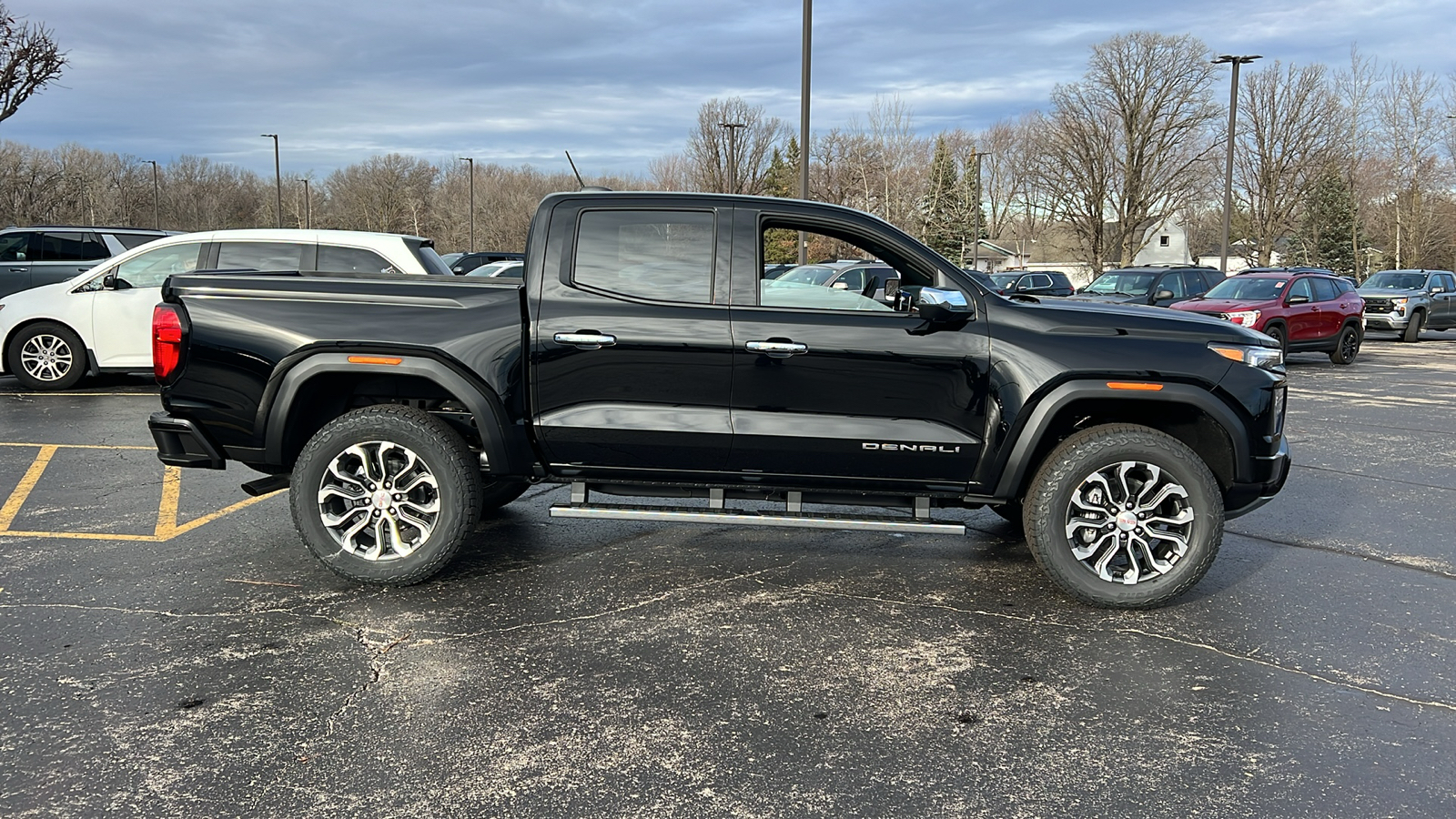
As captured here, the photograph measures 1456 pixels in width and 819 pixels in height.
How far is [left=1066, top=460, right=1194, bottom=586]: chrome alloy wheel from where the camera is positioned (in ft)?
15.5

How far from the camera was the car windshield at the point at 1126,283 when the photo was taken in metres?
20.6

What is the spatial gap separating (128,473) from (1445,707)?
7.97 meters

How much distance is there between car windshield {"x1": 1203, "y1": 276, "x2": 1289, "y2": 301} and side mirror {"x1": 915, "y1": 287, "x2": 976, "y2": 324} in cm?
1473

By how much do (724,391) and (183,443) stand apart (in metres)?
2.69

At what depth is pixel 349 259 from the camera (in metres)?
9.41

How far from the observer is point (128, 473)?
7.46 m

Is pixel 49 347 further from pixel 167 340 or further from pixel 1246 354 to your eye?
pixel 1246 354

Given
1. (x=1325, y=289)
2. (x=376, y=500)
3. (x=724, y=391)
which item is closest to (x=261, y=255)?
(x=376, y=500)

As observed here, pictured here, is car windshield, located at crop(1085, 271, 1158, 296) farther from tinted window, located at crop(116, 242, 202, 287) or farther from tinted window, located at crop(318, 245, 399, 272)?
tinted window, located at crop(116, 242, 202, 287)

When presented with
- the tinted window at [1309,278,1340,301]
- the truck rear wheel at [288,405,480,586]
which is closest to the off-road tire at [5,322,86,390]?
the truck rear wheel at [288,405,480,586]

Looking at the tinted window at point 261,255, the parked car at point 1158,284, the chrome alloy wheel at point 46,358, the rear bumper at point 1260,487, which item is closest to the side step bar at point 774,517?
the rear bumper at point 1260,487

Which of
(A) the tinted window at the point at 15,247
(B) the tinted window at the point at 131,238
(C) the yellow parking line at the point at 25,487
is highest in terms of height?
(B) the tinted window at the point at 131,238

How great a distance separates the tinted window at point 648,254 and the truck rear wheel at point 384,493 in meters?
1.07

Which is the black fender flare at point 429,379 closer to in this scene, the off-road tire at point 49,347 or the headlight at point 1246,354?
the headlight at point 1246,354
